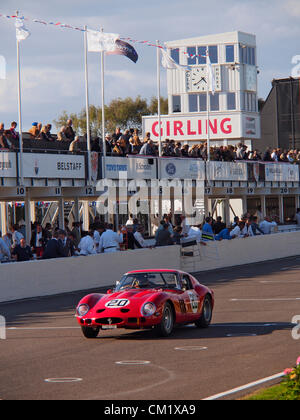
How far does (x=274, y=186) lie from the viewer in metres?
52.6

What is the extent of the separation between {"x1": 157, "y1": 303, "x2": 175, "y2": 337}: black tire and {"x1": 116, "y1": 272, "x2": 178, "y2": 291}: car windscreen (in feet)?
2.44

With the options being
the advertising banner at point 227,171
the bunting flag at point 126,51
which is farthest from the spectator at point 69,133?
the advertising banner at point 227,171

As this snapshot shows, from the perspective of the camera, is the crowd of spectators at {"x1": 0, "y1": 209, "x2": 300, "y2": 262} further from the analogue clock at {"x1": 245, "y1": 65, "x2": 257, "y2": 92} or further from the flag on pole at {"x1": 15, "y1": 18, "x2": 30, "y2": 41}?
the analogue clock at {"x1": 245, "y1": 65, "x2": 257, "y2": 92}

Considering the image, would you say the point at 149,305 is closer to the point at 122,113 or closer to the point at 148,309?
the point at 148,309

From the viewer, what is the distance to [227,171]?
45688mm

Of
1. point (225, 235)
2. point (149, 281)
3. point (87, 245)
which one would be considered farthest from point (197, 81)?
point (149, 281)

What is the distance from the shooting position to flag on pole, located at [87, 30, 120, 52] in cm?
3275

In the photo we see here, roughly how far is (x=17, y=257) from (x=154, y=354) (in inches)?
450

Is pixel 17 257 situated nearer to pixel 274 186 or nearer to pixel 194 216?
pixel 194 216

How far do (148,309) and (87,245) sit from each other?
11253 mm

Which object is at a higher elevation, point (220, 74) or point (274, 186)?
point (220, 74)

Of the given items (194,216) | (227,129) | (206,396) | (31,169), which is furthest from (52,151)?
(227,129)

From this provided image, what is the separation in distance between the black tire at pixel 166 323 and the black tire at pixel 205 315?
41.5 inches

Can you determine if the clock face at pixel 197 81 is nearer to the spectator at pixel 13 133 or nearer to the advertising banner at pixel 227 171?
the advertising banner at pixel 227 171
